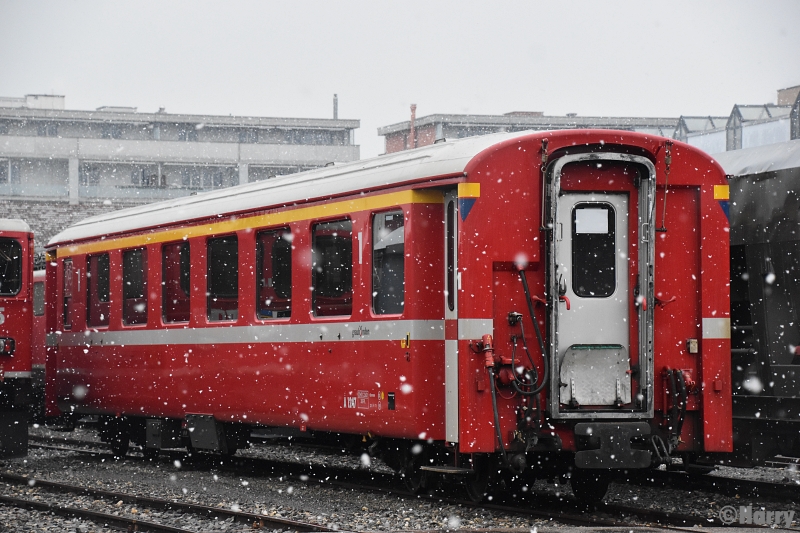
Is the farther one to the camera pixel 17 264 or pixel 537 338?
pixel 17 264

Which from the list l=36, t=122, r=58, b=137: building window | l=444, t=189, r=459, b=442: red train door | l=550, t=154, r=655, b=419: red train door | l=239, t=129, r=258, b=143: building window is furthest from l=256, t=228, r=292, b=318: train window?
l=36, t=122, r=58, b=137: building window

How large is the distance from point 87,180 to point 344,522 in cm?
5508

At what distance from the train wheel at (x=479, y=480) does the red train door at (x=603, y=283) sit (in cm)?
110

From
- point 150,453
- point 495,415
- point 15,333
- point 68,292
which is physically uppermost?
point 68,292

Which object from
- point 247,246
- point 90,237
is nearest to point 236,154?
point 90,237

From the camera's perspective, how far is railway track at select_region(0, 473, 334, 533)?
10.3 metres

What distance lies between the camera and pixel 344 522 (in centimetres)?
1042

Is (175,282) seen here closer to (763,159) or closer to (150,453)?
(150,453)

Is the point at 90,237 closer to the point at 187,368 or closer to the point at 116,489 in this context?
the point at 187,368

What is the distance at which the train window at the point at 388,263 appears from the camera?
1095cm

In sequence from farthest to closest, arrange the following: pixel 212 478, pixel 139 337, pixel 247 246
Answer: pixel 139 337, pixel 212 478, pixel 247 246

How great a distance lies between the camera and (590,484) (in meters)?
11.2

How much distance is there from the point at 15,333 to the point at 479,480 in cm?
830

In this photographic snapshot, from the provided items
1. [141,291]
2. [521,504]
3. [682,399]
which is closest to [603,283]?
[682,399]
